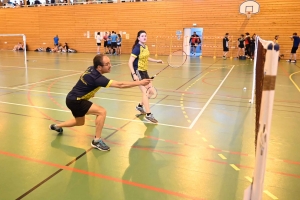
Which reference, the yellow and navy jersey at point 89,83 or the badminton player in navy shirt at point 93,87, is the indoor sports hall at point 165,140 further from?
the yellow and navy jersey at point 89,83

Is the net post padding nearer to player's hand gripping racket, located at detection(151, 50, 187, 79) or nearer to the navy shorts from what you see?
the navy shorts

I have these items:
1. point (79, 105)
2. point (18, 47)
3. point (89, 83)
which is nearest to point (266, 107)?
point (89, 83)

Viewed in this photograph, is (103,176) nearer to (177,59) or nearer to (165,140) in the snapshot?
(165,140)

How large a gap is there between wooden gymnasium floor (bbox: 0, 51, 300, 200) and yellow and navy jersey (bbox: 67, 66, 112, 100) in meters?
1.02

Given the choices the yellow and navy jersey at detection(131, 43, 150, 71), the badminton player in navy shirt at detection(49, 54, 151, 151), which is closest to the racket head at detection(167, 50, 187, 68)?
the yellow and navy jersey at detection(131, 43, 150, 71)

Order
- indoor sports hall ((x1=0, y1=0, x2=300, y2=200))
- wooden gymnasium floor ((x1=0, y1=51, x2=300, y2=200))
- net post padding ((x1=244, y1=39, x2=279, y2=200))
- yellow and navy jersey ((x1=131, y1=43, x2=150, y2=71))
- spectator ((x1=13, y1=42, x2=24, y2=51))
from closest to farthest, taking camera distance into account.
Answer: net post padding ((x1=244, y1=39, x2=279, y2=200)), indoor sports hall ((x1=0, y1=0, x2=300, y2=200)), wooden gymnasium floor ((x1=0, y1=51, x2=300, y2=200)), yellow and navy jersey ((x1=131, y1=43, x2=150, y2=71)), spectator ((x1=13, y1=42, x2=24, y2=51))

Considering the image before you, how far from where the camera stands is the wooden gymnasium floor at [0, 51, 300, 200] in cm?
365

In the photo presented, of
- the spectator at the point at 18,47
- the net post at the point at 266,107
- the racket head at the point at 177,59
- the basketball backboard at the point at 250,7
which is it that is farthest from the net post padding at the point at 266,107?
the spectator at the point at 18,47

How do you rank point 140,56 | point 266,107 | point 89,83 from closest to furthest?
point 266,107 → point 89,83 → point 140,56

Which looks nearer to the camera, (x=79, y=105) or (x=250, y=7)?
(x=79, y=105)

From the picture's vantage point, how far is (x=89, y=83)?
4.61 metres

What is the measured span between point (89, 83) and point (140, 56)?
2191 mm

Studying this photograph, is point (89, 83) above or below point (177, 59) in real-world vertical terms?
below

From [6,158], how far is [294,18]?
2394 cm
